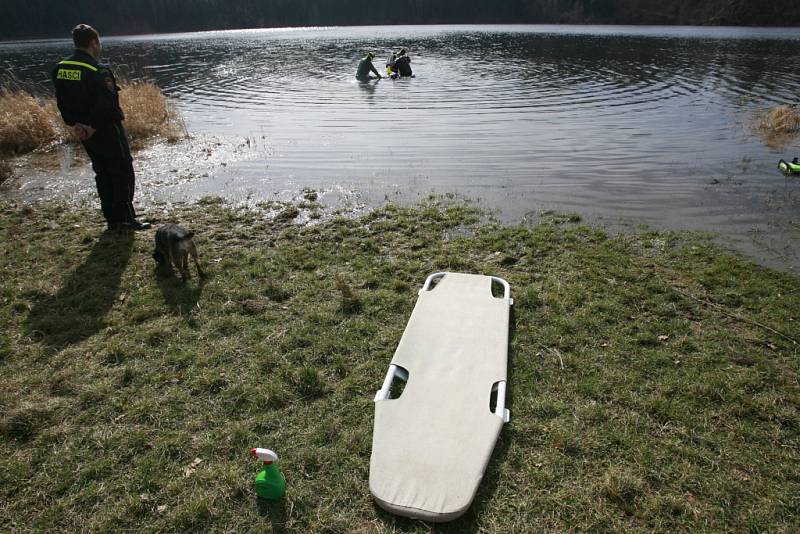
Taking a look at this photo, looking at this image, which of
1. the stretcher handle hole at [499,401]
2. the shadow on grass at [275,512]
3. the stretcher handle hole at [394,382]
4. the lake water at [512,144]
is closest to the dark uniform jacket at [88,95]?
the lake water at [512,144]

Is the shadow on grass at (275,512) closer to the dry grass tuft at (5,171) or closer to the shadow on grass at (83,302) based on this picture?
the shadow on grass at (83,302)

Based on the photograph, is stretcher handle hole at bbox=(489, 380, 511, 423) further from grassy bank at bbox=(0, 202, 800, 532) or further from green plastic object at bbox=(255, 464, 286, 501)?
green plastic object at bbox=(255, 464, 286, 501)

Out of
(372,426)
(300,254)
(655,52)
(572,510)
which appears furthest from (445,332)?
(655,52)

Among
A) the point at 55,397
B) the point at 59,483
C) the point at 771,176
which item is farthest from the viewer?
the point at 771,176

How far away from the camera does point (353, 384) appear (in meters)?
4.02

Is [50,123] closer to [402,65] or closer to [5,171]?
[5,171]

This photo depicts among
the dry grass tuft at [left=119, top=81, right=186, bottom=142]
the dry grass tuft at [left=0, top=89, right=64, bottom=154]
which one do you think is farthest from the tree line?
the dry grass tuft at [left=0, top=89, right=64, bottom=154]

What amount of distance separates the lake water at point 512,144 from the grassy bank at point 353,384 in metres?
2.29

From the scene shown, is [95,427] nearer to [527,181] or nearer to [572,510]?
[572,510]

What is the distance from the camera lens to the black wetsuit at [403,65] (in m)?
22.5

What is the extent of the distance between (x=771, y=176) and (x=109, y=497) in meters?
11.6

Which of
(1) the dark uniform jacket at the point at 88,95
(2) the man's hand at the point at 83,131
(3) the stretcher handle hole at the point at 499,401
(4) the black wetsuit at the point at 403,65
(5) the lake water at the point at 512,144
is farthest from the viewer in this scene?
(4) the black wetsuit at the point at 403,65

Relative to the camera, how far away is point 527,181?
9.48m

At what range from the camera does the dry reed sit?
39.3 ft
